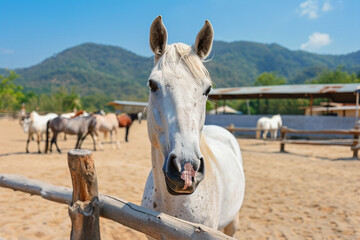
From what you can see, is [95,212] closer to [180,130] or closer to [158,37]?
[180,130]

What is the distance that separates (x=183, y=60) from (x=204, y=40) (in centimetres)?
26

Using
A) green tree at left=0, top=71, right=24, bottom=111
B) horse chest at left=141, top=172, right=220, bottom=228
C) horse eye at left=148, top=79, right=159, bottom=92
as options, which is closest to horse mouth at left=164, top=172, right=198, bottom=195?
horse chest at left=141, top=172, right=220, bottom=228

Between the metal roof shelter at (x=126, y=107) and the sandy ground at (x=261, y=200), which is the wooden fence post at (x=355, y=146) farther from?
the metal roof shelter at (x=126, y=107)

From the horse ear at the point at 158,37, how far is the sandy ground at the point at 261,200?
8.17 feet

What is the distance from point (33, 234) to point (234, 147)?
9.03 feet

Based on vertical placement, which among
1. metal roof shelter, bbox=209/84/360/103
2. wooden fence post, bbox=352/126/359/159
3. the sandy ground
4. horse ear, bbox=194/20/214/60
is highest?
metal roof shelter, bbox=209/84/360/103

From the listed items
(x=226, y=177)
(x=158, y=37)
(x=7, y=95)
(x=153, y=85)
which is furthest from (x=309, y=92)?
(x=7, y=95)

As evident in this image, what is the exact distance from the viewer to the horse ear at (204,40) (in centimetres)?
161

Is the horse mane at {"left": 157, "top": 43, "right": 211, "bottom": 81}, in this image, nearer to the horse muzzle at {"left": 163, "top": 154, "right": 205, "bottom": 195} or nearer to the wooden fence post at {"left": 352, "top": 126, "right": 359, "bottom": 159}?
the horse muzzle at {"left": 163, "top": 154, "right": 205, "bottom": 195}

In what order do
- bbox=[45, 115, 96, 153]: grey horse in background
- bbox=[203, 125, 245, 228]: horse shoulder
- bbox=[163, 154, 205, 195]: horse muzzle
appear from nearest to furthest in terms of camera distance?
bbox=[163, 154, 205, 195]: horse muzzle
bbox=[203, 125, 245, 228]: horse shoulder
bbox=[45, 115, 96, 153]: grey horse in background

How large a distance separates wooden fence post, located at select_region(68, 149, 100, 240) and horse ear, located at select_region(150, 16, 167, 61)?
0.85 m

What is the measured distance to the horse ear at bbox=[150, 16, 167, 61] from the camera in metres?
1.59

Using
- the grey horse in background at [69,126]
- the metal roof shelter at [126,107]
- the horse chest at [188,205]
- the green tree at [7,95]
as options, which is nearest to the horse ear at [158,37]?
the horse chest at [188,205]

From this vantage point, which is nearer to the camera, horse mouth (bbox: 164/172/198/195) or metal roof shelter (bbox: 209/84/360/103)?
horse mouth (bbox: 164/172/198/195)
